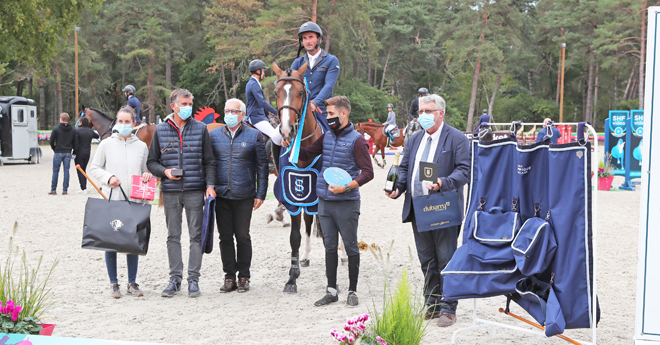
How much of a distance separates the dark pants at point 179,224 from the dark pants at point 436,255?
84.5 inches

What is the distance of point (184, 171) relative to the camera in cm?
546

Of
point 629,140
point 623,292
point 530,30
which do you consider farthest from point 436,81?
point 623,292

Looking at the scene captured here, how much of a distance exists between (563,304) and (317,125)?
306 cm

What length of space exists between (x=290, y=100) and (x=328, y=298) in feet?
6.19

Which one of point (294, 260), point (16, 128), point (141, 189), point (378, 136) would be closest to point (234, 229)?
point (294, 260)

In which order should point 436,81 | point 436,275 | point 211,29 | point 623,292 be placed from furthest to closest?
1. point 436,81
2. point 211,29
3. point 623,292
4. point 436,275

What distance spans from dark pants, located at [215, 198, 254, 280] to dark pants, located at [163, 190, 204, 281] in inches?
8.9

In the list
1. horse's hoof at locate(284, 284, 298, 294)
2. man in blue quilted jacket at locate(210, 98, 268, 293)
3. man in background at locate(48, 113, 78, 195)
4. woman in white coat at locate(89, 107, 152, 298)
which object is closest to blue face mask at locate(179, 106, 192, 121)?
man in blue quilted jacket at locate(210, 98, 268, 293)

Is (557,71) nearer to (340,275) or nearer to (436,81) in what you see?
(436,81)

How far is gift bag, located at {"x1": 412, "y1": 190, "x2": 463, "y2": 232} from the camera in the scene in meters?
4.55

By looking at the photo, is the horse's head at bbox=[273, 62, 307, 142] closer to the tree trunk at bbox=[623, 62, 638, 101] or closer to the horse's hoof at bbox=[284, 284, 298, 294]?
the horse's hoof at bbox=[284, 284, 298, 294]

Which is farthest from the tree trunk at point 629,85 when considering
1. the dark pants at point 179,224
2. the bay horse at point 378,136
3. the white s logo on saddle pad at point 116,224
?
the white s logo on saddle pad at point 116,224

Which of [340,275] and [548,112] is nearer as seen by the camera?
[340,275]

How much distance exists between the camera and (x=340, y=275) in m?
6.51
